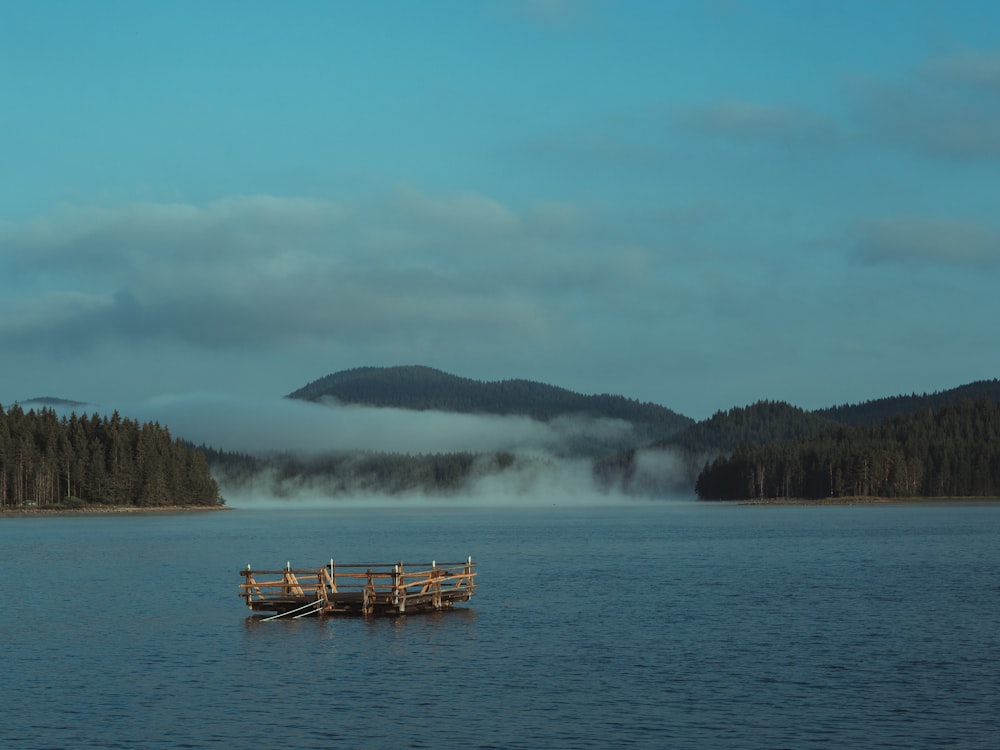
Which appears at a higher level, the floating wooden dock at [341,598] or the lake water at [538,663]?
the floating wooden dock at [341,598]

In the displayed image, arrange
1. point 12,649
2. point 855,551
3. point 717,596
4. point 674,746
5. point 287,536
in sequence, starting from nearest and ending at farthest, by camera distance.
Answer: point 674,746 < point 12,649 < point 717,596 < point 855,551 < point 287,536

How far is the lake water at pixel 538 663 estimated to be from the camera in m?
40.4

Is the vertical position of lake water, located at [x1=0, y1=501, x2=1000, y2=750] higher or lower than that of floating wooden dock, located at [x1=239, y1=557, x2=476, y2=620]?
lower

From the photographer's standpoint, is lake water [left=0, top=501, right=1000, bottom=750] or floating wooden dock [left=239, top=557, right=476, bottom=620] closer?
lake water [left=0, top=501, right=1000, bottom=750]

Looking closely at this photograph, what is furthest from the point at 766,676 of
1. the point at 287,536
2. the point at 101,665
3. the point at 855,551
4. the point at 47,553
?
the point at 287,536

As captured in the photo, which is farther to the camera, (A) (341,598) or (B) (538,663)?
(A) (341,598)

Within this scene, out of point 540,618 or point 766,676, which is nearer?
point 766,676

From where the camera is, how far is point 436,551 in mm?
134500

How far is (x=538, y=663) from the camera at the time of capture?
53.9m

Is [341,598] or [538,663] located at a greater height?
[341,598]

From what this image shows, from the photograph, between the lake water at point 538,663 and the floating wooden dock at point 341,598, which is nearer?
the lake water at point 538,663

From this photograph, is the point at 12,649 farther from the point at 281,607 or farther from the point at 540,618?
the point at 540,618

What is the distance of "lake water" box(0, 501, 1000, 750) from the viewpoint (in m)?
40.4

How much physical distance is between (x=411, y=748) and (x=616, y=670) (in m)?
15.7
